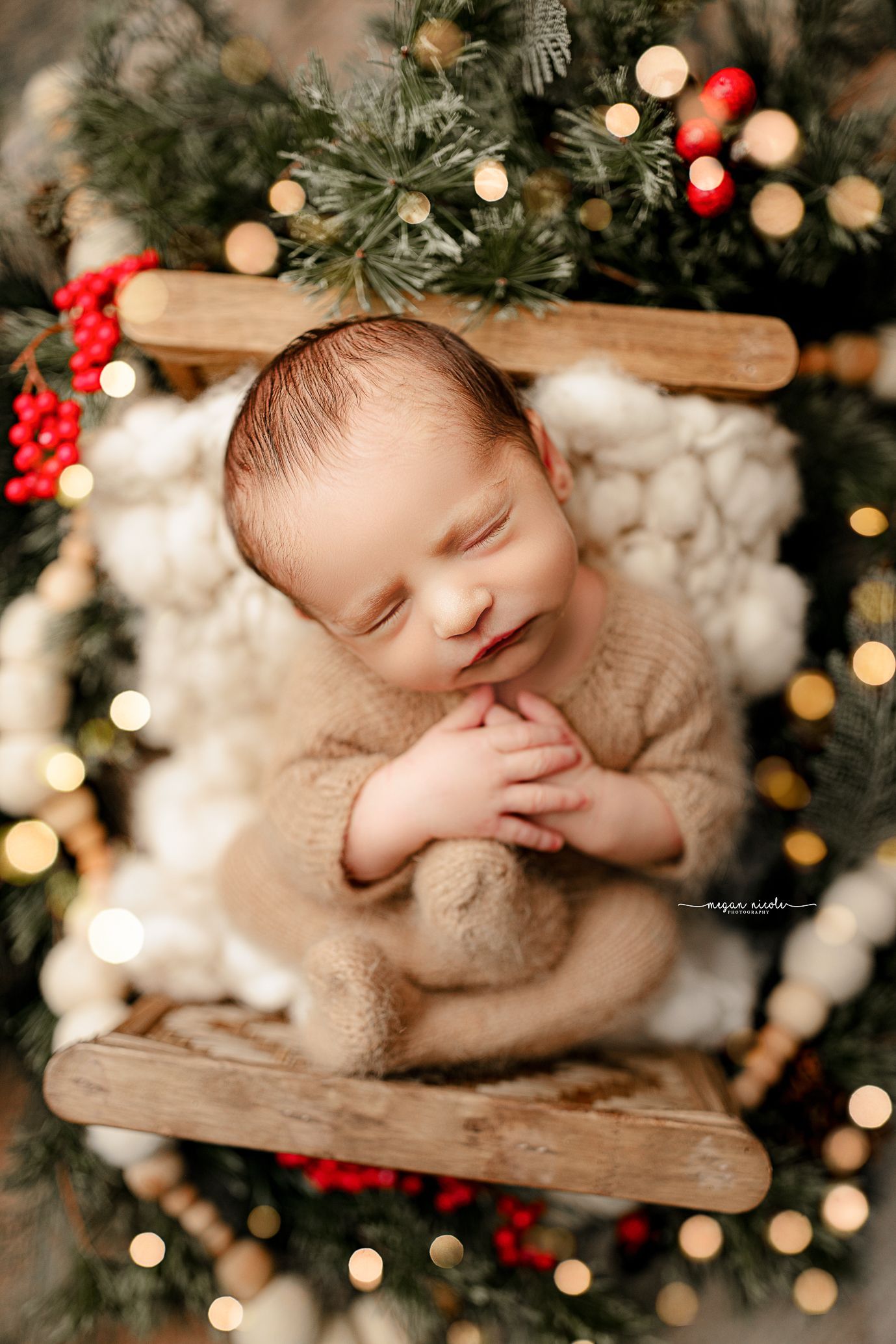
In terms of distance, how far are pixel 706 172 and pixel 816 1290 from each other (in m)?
1.38

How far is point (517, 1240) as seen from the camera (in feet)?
4.18

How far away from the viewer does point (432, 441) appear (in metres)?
0.83

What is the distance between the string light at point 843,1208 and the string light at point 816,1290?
0.07m

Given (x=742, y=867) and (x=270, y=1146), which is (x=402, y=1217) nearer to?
(x=270, y=1146)

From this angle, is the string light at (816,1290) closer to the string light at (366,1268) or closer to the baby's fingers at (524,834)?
the string light at (366,1268)

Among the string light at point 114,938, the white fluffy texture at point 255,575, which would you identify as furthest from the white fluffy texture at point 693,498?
the string light at point 114,938

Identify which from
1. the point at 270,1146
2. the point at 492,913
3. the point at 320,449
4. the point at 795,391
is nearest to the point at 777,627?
the point at 795,391

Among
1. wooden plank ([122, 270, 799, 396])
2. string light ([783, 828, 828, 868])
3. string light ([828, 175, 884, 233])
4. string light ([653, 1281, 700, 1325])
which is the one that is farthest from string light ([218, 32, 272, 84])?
string light ([653, 1281, 700, 1325])

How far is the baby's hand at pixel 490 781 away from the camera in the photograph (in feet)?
3.21

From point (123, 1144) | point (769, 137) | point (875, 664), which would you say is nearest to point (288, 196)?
point (769, 137)

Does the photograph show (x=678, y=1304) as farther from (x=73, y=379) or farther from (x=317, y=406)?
(x=73, y=379)

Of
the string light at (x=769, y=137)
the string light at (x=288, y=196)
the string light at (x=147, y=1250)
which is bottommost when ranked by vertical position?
the string light at (x=147, y=1250)

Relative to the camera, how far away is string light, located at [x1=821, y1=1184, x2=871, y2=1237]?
1.20 m

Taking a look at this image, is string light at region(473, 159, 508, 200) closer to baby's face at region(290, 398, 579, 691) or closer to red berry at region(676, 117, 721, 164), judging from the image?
red berry at region(676, 117, 721, 164)
